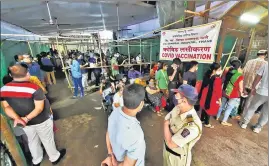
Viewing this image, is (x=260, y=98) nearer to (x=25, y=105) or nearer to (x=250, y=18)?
(x=250, y=18)

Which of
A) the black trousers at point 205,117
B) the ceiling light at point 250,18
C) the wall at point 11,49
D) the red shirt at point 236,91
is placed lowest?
the black trousers at point 205,117

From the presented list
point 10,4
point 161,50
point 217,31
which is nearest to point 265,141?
point 217,31

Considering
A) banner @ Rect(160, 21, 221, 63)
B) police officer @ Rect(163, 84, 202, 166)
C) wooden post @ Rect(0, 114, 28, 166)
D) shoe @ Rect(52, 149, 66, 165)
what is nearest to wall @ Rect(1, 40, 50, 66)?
wooden post @ Rect(0, 114, 28, 166)

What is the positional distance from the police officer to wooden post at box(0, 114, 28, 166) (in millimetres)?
1123

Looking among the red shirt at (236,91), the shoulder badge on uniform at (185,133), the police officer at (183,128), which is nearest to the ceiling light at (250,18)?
the police officer at (183,128)

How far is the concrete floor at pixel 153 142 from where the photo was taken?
1877mm

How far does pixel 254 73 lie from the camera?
2.15 meters

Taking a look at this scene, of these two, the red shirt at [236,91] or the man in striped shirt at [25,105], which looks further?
the red shirt at [236,91]

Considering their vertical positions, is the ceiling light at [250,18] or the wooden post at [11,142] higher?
the ceiling light at [250,18]

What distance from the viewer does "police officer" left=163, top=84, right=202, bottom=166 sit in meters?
1.02

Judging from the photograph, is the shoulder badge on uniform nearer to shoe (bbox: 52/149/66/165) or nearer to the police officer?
the police officer

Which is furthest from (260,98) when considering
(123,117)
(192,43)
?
(123,117)

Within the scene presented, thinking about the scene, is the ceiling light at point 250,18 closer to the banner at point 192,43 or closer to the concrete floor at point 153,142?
the banner at point 192,43

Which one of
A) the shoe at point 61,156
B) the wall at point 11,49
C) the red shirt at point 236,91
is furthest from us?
the red shirt at point 236,91
